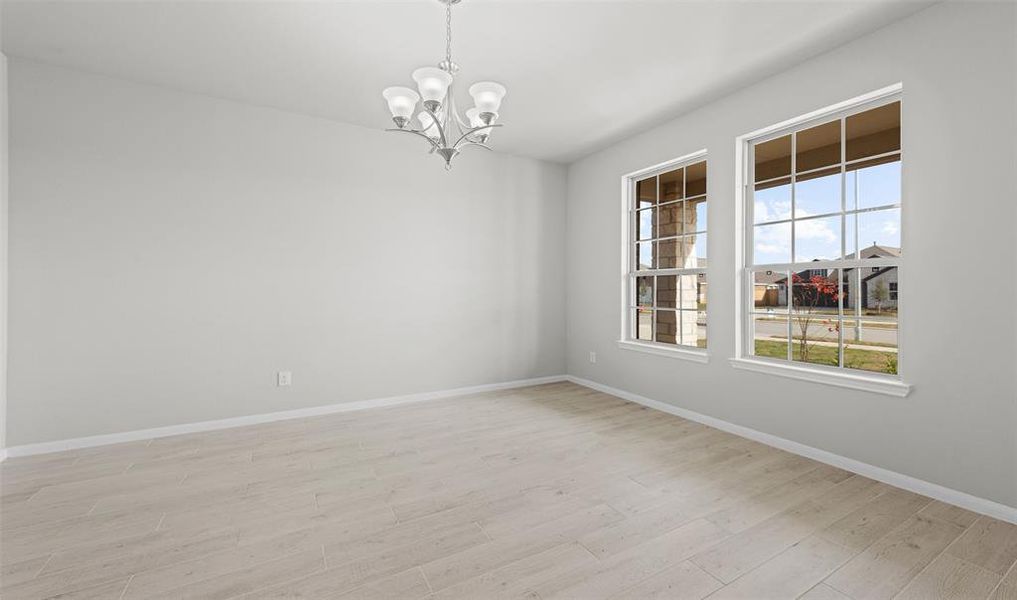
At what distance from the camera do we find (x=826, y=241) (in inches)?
119

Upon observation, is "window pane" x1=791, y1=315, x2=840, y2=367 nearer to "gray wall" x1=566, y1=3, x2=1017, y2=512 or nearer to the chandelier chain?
"gray wall" x1=566, y1=3, x2=1017, y2=512

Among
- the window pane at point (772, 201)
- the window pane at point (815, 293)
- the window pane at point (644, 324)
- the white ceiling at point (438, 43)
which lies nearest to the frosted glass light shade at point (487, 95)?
the white ceiling at point (438, 43)

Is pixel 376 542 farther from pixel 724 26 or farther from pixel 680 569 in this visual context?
pixel 724 26

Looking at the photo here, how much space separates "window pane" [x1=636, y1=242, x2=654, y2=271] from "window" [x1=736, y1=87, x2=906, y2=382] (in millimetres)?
1106

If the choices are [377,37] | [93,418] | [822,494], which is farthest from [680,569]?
[93,418]

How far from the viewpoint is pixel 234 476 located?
2686 millimetres

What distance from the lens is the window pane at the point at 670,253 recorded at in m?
4.18

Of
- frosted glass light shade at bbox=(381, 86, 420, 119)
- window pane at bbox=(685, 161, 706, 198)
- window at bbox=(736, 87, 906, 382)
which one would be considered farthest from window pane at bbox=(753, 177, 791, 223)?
frosted glass light shade at bbox=(381, 86, 420, 119)

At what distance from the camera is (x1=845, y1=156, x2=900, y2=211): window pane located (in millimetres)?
2713

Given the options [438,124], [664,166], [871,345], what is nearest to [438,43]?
[438,124]

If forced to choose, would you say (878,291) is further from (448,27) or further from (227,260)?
(227,260)

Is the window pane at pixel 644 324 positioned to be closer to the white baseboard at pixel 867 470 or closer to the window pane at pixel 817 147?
the white baseboard at pixel 867 470

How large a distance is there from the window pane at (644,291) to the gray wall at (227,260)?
4.69 ft

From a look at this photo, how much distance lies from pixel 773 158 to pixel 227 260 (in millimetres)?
4578
